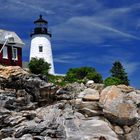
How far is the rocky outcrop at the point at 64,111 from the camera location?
1312 inches

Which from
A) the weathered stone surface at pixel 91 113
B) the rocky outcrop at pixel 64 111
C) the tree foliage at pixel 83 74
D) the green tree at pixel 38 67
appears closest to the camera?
the rocky outcrop at pixel 64 111

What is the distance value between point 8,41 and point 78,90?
21.9m

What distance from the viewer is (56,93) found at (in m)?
40.4

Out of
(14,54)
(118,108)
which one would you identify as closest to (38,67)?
(14,54)

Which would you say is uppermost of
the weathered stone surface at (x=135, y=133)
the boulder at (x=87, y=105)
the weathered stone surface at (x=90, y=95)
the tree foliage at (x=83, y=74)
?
the tree foliage at (x=83, y=74)

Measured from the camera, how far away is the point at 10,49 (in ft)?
199

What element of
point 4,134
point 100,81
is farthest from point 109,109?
point 100,81

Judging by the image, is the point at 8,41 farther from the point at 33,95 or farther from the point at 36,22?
the point at 33,95

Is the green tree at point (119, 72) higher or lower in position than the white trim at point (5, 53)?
lower

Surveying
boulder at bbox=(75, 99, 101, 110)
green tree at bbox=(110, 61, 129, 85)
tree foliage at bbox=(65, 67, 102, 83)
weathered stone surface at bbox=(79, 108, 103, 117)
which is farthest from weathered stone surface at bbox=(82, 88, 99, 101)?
green tree at bbox=(110, 61, 129, 85)

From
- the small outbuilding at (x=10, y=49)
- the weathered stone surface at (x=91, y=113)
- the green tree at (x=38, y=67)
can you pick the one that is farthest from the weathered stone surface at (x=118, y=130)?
the small outbuilding at (x=10, y=49)

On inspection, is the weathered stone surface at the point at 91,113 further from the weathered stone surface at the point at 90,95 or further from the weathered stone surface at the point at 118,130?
the weathered stone surface at the point at 118,130

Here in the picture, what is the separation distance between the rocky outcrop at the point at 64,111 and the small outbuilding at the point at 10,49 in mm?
19244

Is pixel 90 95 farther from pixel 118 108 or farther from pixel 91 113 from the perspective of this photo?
pixel 118 108
